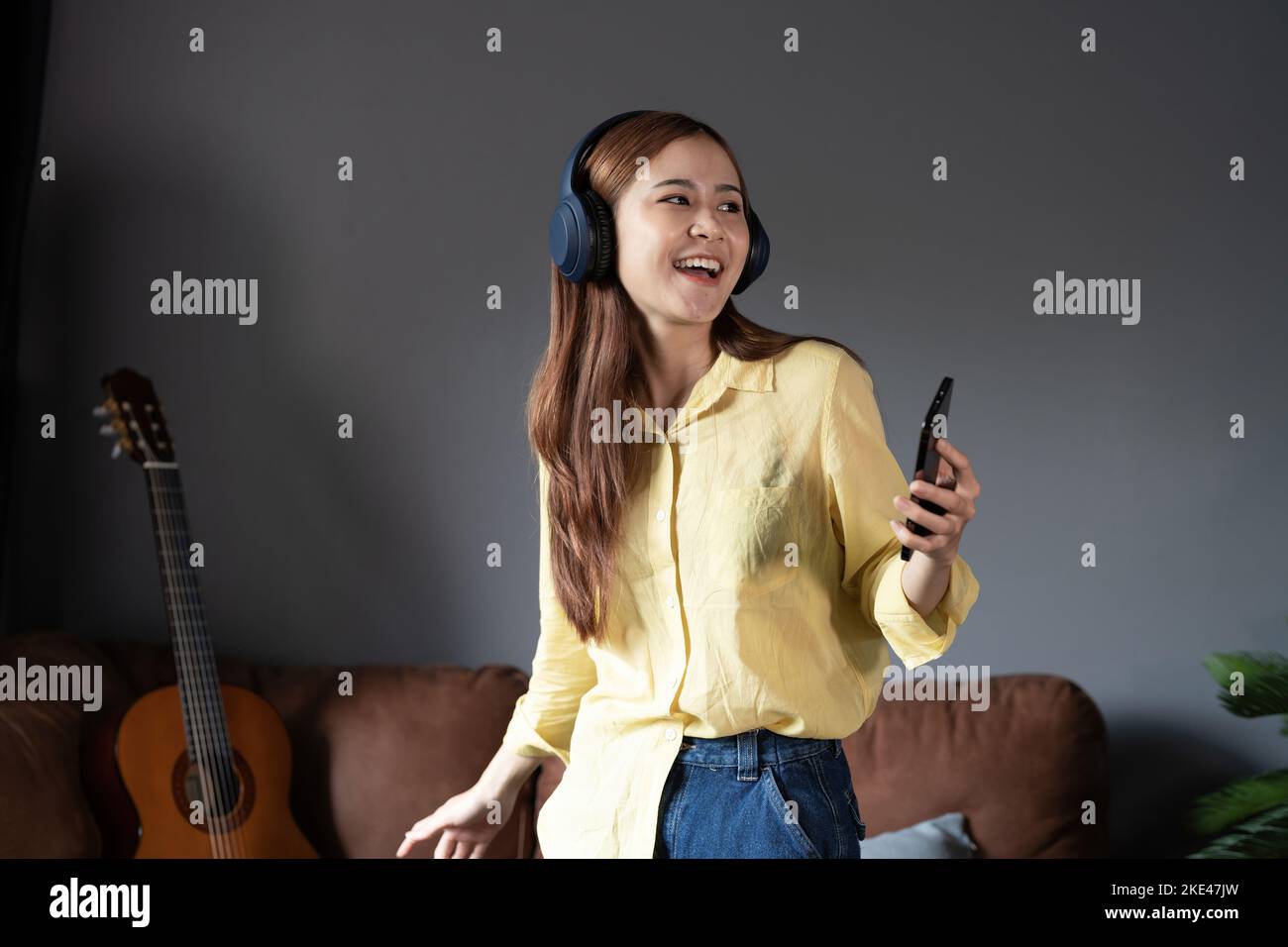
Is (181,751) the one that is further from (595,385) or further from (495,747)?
(595,385)

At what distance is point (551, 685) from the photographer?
1.14m

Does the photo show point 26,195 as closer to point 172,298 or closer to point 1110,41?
point 172,298

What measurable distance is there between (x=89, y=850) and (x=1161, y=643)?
2.04 m

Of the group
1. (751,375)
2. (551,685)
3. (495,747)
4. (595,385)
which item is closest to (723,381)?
(751,375)

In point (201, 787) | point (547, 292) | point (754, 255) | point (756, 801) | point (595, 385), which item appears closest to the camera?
point (756, 801)

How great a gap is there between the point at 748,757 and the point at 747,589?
0.14 m

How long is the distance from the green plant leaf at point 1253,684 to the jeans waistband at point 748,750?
142 cm

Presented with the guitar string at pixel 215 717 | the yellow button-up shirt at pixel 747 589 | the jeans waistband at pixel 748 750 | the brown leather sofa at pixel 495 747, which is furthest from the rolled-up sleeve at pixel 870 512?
the guitar string at pixel 215 717

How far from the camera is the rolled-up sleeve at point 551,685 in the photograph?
113cm

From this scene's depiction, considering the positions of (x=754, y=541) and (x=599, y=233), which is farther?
(x=599, y=233)

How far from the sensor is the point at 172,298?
236cm

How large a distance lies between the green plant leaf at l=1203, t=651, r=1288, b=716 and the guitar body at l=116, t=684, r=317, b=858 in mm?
1680

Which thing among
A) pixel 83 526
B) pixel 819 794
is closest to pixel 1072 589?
pixel 819 794
